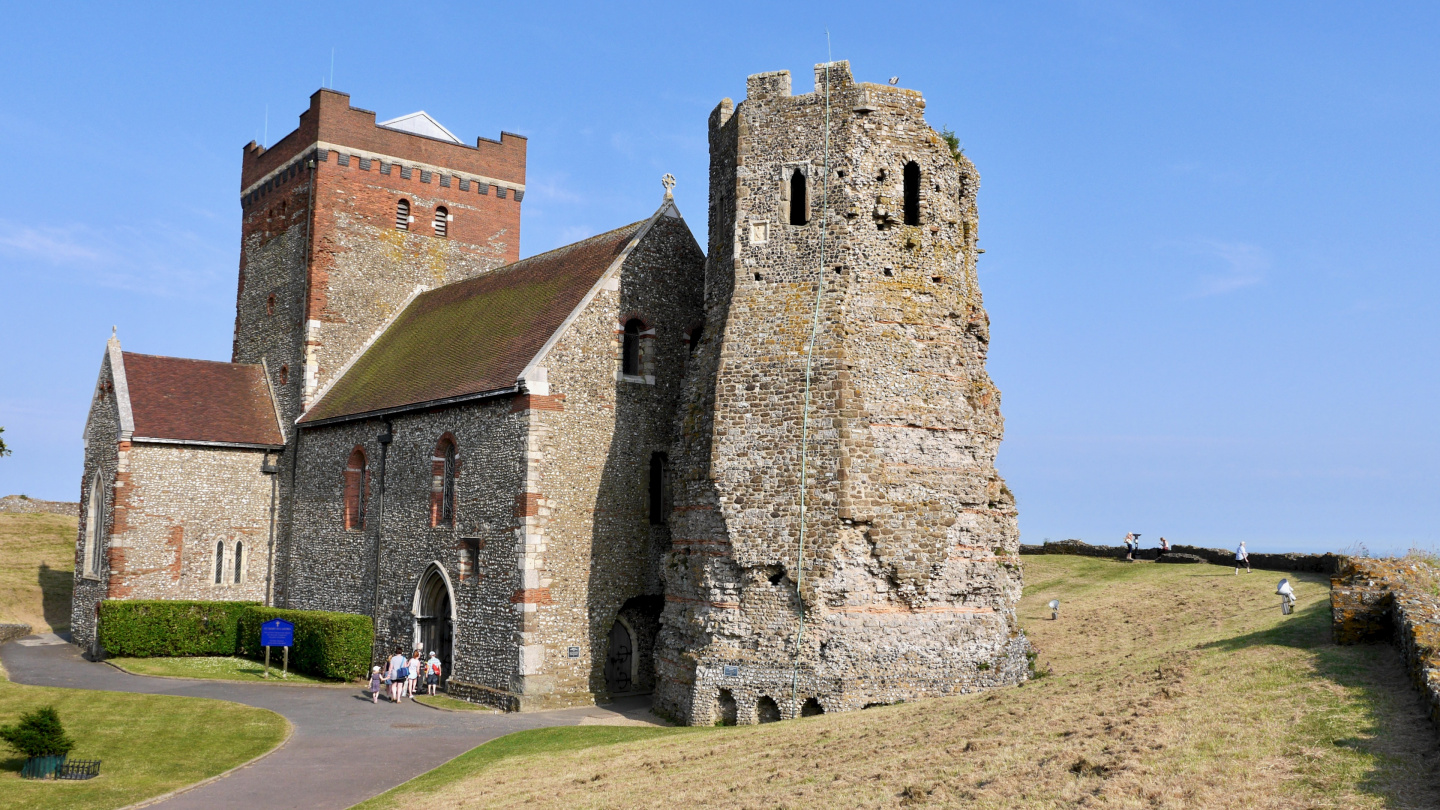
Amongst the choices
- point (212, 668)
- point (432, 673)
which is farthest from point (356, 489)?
point (432, 673)

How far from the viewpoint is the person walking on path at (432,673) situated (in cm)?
2250

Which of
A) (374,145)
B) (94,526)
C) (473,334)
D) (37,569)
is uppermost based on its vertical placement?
(374,145)

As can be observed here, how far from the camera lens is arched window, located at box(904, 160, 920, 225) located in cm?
1969

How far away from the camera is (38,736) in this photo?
51.6 feet

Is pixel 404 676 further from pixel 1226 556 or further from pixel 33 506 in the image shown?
pixel 33 506

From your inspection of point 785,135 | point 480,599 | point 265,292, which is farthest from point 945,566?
point 265,292

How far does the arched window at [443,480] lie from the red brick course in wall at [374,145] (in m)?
13.2

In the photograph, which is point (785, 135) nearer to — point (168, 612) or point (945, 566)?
point (945, 566)

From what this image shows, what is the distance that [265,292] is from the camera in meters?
33.8

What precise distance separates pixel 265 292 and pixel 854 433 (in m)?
23.3

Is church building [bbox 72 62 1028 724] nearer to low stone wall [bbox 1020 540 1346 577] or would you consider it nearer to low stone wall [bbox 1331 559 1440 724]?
low stone wall [bbox 1331 559 1440 724]

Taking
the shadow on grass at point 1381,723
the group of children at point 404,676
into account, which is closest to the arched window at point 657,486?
the group of children at point 404,676

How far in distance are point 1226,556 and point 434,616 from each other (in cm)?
2248

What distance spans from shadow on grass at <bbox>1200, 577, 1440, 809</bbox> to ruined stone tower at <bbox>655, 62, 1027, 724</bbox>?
5244 mm
